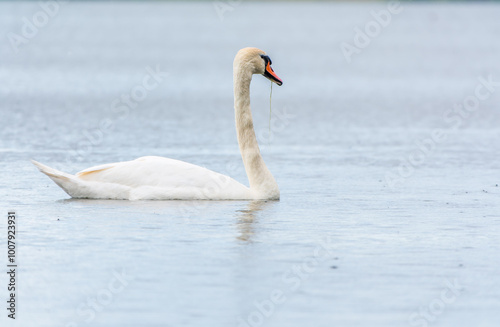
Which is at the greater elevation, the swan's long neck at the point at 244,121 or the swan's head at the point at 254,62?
the swan's head at the point at 254,62

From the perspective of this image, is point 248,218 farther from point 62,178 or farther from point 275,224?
point 62,178

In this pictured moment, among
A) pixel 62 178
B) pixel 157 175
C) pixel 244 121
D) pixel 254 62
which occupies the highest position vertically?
pixel 254 62

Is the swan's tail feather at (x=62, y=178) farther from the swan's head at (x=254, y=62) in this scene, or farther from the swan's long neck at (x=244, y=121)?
the swan's head at (x=254, y=62)

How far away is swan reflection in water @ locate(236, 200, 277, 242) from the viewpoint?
11.9 metres

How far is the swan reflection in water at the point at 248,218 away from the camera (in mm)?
11898

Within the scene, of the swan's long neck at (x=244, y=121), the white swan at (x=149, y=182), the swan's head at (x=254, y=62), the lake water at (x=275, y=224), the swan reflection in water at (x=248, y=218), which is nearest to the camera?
the lake water at (x=275, y=224)

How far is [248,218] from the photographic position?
12953 mm

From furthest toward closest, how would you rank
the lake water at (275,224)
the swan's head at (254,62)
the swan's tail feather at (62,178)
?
the swan's head at (254,62)
the swan's tail feather at (62,178)
the lake water at (275,224)

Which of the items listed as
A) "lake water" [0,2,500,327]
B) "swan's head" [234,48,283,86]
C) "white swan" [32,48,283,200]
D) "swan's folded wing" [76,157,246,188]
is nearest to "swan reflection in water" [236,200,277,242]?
"lake water" [0,2,500,327]

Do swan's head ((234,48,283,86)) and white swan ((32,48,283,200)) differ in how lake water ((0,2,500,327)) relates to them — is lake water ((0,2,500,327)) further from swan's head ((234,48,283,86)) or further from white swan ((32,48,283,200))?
swan's head ((234,48,283,86))

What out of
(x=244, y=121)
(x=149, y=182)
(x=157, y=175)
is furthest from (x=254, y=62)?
(x=149, y=182)

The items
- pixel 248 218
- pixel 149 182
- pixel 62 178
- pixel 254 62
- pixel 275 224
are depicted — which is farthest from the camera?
pixel 254 62

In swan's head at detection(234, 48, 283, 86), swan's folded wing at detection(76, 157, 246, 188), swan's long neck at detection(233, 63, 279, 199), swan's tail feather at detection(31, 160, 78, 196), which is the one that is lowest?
swan's tail feather at detection(31, 160, 78, 196)

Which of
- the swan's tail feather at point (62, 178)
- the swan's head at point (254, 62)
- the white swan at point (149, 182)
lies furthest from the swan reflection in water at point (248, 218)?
the swan's tail feather at point (62, 178)
